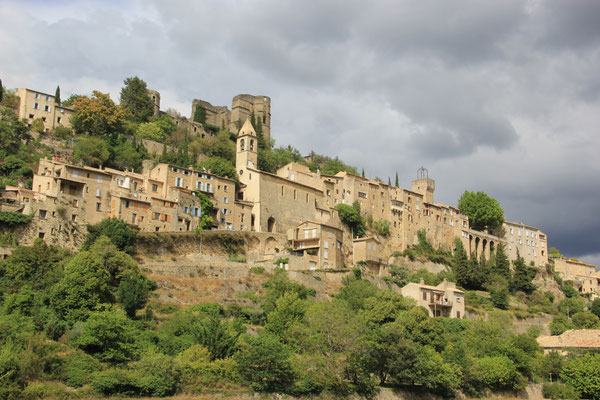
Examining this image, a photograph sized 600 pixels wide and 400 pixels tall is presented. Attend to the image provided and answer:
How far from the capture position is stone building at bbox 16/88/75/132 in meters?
74.7

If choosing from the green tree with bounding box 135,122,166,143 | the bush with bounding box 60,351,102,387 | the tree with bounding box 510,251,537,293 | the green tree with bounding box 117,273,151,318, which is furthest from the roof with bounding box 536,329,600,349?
the green tree with bounding box 135,122,166,143

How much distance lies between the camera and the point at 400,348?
44.8 meters

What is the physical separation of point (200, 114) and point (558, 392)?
73.2 m

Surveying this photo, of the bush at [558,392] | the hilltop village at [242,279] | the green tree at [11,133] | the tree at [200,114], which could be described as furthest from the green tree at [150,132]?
the bush at [558,392]

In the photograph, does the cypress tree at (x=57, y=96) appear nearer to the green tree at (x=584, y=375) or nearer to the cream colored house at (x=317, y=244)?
the cream colored house at (x=317, y=244)

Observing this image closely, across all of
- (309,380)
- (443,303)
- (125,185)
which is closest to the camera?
(309,380)

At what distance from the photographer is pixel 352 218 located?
75.8 metres

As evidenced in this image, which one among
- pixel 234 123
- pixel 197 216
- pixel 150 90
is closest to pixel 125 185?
pixel 197 216

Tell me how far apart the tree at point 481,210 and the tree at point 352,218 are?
2428 cm

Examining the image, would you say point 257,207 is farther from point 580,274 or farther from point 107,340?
point 580,274

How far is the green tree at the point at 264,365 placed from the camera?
127 feet

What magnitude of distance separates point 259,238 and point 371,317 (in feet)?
60.7

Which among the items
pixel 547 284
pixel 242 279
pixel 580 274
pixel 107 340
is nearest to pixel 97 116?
pixel 242 279

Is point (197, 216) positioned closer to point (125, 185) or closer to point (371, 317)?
point (125, 185)
